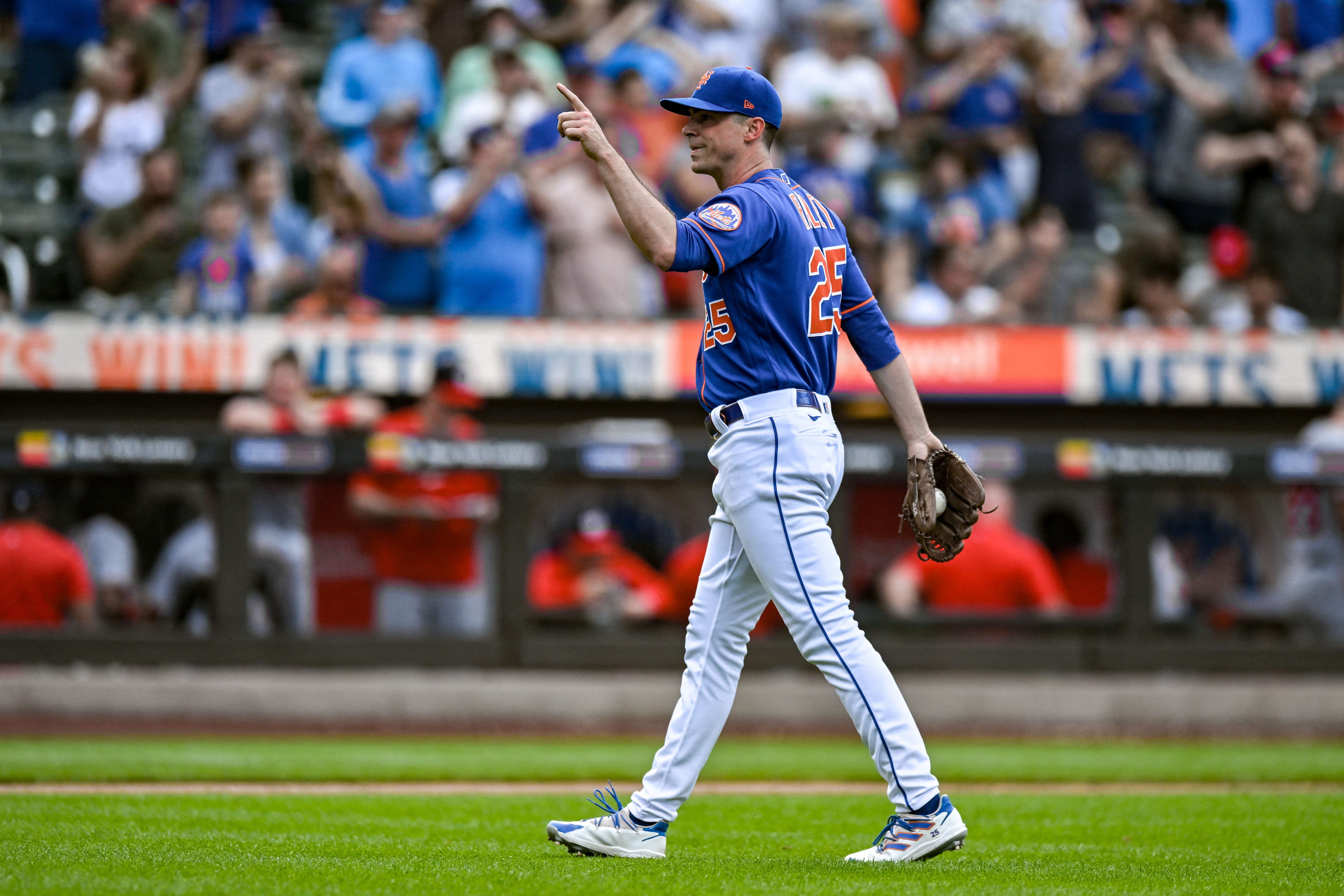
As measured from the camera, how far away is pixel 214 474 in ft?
31.5

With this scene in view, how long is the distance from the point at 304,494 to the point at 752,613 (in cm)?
558

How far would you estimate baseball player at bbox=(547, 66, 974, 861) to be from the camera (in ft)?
14.2

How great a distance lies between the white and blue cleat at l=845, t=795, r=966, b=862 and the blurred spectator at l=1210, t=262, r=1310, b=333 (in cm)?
765

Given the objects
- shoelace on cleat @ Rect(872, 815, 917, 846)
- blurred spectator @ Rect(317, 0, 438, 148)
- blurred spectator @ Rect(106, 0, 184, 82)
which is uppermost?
blurred spectator @ Rect(106, 0, 184, 82)

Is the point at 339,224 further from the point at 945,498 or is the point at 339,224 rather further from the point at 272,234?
the point at 945,498

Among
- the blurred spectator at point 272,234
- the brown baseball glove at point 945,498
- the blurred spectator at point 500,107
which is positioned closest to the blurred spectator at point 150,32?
the blurred spectator at point 272,234

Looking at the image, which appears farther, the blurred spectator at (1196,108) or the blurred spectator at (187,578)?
the blurred spectator at (1196,108)

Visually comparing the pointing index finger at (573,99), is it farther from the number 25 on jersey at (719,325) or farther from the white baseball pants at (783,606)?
the white baseball pants at (783,606)

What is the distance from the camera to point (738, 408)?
444 centimetres

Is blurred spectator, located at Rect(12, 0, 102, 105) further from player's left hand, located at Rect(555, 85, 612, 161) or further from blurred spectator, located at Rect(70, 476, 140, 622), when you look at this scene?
player's left hand, located at Rect(555, 85, 612, 161)

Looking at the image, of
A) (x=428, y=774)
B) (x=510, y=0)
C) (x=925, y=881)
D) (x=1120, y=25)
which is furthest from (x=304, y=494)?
(x=1120, y=25)

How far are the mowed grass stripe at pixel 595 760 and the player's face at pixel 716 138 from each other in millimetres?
3650

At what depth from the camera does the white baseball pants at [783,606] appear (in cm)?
432

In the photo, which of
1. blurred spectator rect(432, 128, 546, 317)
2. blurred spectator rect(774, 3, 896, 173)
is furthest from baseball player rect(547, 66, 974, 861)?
blurred spectator rect(774, 3, 896, 173)
